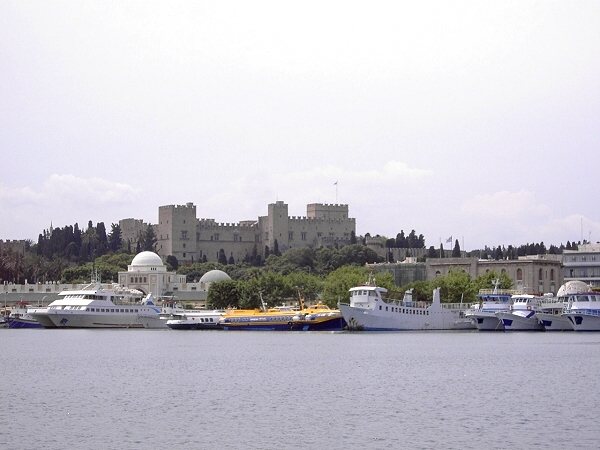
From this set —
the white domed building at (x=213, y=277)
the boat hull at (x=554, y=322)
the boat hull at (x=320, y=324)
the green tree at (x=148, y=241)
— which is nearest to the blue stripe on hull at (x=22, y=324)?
the boat hull at (x=320, y=324)

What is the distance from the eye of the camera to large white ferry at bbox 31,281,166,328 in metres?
111

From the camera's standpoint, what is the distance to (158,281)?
157625 mm

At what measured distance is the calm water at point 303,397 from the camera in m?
34.8

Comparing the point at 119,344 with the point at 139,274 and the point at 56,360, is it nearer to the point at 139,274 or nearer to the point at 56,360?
the point at 56,360

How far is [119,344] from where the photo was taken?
78062 millimetres

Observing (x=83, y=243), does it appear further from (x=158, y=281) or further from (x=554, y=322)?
(x=554, y=322)

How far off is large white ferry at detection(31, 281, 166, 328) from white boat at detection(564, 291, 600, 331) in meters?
36.9

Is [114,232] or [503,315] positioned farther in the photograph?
[114,232]

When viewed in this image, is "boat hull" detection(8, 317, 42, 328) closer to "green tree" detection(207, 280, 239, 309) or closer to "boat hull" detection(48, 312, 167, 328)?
"boat hull" detection(48, 312, 167, 328)

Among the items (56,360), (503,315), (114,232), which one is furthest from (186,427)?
(114,232)

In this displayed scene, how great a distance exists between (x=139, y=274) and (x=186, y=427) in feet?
406

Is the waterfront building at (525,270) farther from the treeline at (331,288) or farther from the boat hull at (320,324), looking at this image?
the boat hull at (320,324)

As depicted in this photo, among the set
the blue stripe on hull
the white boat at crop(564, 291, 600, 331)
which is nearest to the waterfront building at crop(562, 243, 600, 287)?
the white boat at crop(564, 291, 600, 331)

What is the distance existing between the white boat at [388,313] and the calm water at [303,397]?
76.5 feet
